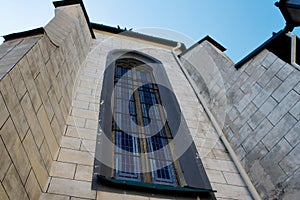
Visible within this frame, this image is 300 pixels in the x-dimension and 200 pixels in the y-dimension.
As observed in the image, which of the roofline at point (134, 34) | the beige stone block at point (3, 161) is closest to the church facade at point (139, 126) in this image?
the beige stone block at point (3, 161)

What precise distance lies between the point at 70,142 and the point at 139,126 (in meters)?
1.68

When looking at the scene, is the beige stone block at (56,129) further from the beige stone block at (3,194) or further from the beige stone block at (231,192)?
the beige stone block at (231,192)

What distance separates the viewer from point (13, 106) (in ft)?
8.39

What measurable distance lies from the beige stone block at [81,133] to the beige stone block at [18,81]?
142 cm

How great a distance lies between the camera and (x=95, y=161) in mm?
3758

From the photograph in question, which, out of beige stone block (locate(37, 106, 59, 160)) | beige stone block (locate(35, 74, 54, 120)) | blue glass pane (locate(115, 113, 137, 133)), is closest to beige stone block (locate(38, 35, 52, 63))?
beige stone block (locate(35, 74, 54, 120))

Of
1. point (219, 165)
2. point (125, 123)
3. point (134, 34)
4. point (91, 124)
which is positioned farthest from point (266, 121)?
point (134, 34)

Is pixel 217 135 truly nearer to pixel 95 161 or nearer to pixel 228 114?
pixel 228 114

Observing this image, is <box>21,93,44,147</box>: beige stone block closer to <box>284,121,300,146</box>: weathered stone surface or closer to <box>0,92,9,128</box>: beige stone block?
<box>0,92,9,128</box>: beige stone block

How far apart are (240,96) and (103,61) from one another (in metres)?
3.69

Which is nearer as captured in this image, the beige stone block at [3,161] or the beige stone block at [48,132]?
the beige stone block at [3,161]

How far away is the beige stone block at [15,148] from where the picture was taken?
2.42 metres

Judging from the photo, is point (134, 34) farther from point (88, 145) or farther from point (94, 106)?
point (88, 145)

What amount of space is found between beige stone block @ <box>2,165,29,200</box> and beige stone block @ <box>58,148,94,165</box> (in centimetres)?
93
